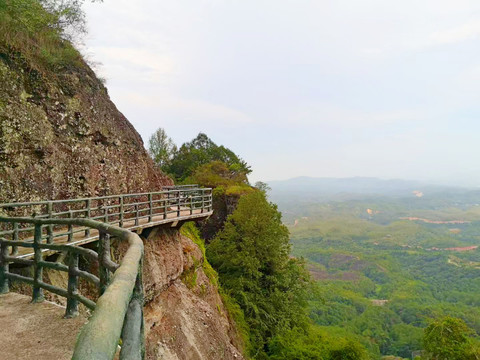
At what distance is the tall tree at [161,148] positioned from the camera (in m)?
42.8

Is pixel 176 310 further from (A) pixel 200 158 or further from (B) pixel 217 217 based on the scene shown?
(A) pixel 200 158

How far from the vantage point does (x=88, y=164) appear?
12.1m

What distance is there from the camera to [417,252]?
600 feet

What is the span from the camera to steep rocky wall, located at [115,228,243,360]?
10.8m

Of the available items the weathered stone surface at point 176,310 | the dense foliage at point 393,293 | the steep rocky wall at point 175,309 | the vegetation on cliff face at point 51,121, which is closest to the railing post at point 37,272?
the steep rocky wall at point 175,309

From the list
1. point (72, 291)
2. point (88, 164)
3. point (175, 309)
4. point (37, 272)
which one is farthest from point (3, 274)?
point (175, 309)

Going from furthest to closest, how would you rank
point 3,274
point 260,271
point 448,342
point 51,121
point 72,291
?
point 448,342, point 260,271, point 51,121, point 3,274, point 72,291

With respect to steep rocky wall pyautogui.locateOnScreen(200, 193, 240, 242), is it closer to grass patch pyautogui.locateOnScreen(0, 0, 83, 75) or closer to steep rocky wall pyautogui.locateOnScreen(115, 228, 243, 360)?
steep rocky wall pyautogui.locateOnScreen(115, 228, 243, 360)

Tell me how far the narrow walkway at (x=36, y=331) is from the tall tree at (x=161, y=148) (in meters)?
38.1

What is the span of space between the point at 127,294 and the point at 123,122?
1453cm

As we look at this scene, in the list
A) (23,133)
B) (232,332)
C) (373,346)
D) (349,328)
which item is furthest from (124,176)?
(349,328)

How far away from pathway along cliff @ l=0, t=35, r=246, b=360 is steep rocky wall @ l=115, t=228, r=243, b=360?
4 cm

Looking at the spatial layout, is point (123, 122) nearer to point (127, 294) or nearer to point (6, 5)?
point (6, 5)

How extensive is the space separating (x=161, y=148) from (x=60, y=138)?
35257 mm
